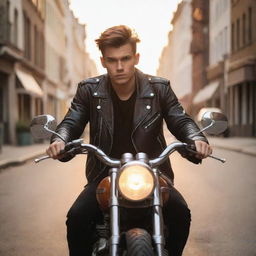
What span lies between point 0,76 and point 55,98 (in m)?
18.6

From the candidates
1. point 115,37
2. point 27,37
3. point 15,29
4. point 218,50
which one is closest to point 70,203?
point 115,37

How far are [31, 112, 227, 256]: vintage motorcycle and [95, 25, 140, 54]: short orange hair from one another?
57 cm

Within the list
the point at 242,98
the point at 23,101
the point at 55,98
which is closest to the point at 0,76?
the point at 23,101

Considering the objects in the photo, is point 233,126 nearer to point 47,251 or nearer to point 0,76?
point 0,76

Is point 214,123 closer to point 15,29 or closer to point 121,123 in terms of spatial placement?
point 121,123

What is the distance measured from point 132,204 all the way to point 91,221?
1.88 feet

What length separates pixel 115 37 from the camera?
3301 mm

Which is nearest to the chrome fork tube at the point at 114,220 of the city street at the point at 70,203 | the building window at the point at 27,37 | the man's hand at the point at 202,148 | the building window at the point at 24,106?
the man's hand at the point at 202,148

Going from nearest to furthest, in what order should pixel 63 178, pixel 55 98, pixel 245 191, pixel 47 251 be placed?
pixel 47 251
pixel 245 191
pixel 63 178
pixel 55 98

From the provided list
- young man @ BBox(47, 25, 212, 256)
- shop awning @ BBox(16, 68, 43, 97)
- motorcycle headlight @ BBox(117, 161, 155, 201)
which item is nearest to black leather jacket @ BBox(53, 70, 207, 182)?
young man @ BBox(47, 25, 212, 256)

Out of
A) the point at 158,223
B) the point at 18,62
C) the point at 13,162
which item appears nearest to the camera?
the point at 158,223

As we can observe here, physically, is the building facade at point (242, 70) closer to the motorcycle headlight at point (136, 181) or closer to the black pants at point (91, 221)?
the black pants at point (91, 221)

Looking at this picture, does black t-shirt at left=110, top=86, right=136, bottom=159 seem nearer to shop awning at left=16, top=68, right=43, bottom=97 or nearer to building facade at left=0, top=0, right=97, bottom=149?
building facade at left=0, top=0, right=97, bottom=149

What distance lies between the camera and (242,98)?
36.3 m
